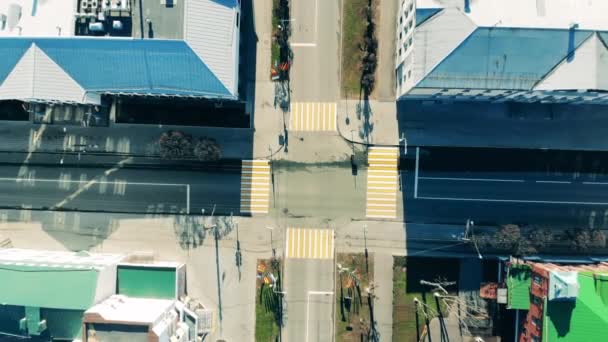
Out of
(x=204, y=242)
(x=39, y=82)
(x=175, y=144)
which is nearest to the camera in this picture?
(x=39, y=82)

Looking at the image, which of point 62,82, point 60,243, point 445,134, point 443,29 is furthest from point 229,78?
point 60,243

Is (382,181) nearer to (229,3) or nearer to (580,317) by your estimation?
(580,317)

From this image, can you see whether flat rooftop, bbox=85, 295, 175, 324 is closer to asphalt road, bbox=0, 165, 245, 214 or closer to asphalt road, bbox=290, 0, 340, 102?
asphalt road, bbox=0, 165, 245, 214

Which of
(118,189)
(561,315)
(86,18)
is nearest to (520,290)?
(561,315)

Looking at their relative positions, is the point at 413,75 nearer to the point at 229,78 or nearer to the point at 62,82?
the point at 229,78

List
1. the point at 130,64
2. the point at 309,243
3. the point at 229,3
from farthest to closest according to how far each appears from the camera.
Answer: the point at 309,243, the point at 229,3, the point at 130,64

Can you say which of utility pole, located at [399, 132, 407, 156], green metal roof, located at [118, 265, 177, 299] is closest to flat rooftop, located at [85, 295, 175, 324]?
green metal roof, located at [118, 265, 177, 299]
